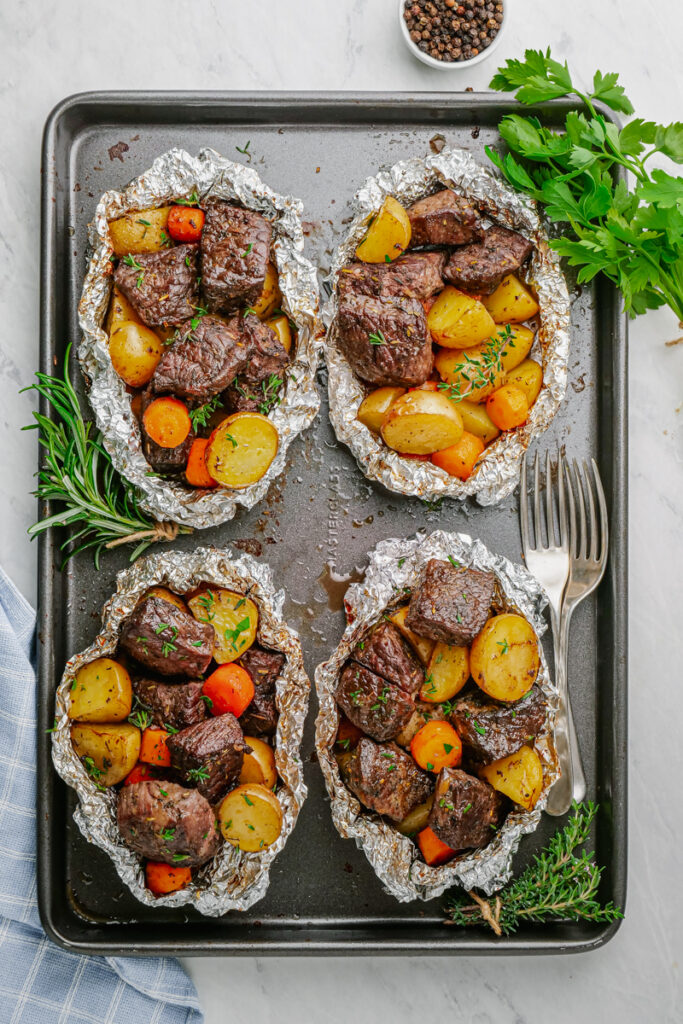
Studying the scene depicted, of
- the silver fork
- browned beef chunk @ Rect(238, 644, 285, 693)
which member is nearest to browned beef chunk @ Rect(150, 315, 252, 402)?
browned beef chunk @ Rect(238, 644, 285, 693)

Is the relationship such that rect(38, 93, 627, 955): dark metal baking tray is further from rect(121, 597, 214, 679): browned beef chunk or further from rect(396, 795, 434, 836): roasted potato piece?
rect(121, 597, 214, 679): browned beef chunk

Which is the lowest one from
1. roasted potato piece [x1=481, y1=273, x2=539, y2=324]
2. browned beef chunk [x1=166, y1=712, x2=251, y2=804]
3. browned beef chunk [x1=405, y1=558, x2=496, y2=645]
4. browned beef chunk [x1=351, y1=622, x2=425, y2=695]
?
browned beef chunk [x1=166, y1=712, x2=251, y2=804]

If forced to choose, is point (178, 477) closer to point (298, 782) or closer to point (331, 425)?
point (331, 425)

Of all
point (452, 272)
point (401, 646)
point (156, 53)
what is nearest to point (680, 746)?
point (401, 646)

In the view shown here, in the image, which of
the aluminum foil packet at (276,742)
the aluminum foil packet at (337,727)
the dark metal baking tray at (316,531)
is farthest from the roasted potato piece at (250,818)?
the dark metal baking tray at (316,531)

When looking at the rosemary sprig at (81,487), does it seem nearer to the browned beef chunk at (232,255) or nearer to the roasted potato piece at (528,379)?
the browned beef chunk at (232,255)

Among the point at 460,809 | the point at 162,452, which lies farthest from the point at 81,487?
the point at 460,809

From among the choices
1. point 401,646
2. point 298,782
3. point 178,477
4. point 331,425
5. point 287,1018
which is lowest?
point 287,1018
